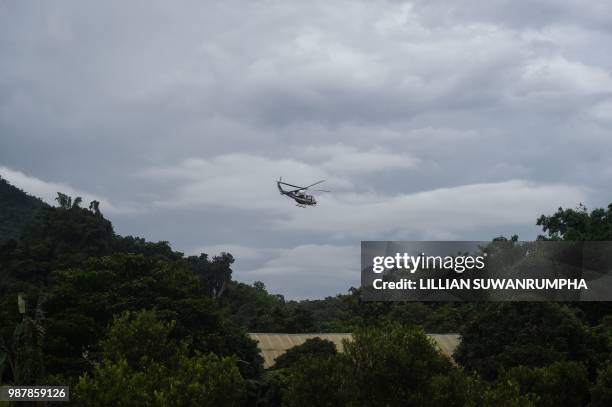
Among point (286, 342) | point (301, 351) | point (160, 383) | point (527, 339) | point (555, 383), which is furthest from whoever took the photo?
point (286, 342)

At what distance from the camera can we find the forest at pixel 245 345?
27422 millimetres

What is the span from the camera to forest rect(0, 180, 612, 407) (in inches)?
1080

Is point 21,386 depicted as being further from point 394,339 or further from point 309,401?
point 394,339

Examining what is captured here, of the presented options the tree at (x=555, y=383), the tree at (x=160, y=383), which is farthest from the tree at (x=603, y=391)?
the tree at (x=160, y=383)

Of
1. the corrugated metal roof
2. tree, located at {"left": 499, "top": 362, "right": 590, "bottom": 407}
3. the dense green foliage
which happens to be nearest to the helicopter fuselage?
the corrugated metal roof

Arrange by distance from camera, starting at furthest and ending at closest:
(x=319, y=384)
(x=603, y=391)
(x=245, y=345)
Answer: (x=245, y=345), (x=603, y=391), (x=319, y=384)

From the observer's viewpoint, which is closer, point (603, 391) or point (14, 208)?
point (603, 391)

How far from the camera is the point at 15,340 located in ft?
117

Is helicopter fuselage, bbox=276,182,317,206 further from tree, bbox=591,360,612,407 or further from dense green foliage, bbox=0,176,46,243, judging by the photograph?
dense green foliage, bbox=0,176,46,243

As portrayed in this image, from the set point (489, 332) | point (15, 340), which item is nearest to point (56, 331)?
point (15, 340)

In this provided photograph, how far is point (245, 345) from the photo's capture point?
167 feet

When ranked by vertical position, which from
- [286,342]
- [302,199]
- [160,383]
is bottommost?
[160,383]

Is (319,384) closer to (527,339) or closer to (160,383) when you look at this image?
(160,383)

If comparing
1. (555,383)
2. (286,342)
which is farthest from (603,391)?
(286,342)
